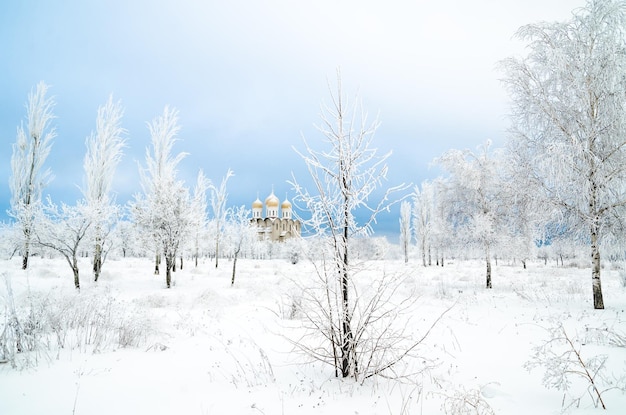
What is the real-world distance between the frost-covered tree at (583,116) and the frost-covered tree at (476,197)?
5.68 metres

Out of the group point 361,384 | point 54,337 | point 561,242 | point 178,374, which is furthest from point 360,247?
point 561,242

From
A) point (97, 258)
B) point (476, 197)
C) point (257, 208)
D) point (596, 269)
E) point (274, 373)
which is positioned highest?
point (257, 208)

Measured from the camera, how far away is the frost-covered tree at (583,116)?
7.59 metres

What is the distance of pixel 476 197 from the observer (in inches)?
586

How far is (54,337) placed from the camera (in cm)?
561

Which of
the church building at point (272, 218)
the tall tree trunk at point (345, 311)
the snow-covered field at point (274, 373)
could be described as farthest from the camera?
the church building at point (272, 218)

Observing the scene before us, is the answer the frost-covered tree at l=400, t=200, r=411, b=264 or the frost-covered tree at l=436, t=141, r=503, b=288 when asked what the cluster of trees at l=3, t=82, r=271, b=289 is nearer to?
the frost-covered tree at l=436, t=141, r=503, b=288

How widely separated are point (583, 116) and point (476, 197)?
708 centimetres

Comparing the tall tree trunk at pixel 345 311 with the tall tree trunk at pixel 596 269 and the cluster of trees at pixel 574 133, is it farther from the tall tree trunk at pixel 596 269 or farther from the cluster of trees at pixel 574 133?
the tall tree trunk at pixel 596 269

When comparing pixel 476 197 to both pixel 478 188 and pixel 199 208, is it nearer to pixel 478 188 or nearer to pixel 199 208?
pixel 478 188

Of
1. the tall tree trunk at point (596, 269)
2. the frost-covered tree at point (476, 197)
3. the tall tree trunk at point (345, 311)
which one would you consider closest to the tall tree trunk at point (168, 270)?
the tall tree trunk at point (345, 311)

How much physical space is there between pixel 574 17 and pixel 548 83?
1763 millimetres

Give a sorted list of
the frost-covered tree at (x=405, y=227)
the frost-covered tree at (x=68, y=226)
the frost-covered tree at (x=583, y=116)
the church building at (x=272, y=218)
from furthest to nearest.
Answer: the church building at (x=272, y=218) < the frost-covered tree at (x=405, y=227) < the frost-covered tree at (x=68, y=226) < the frost-covered tree at (x=583, y=116)

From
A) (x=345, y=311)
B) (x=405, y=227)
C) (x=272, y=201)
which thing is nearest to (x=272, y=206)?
(x=272, y=201)
